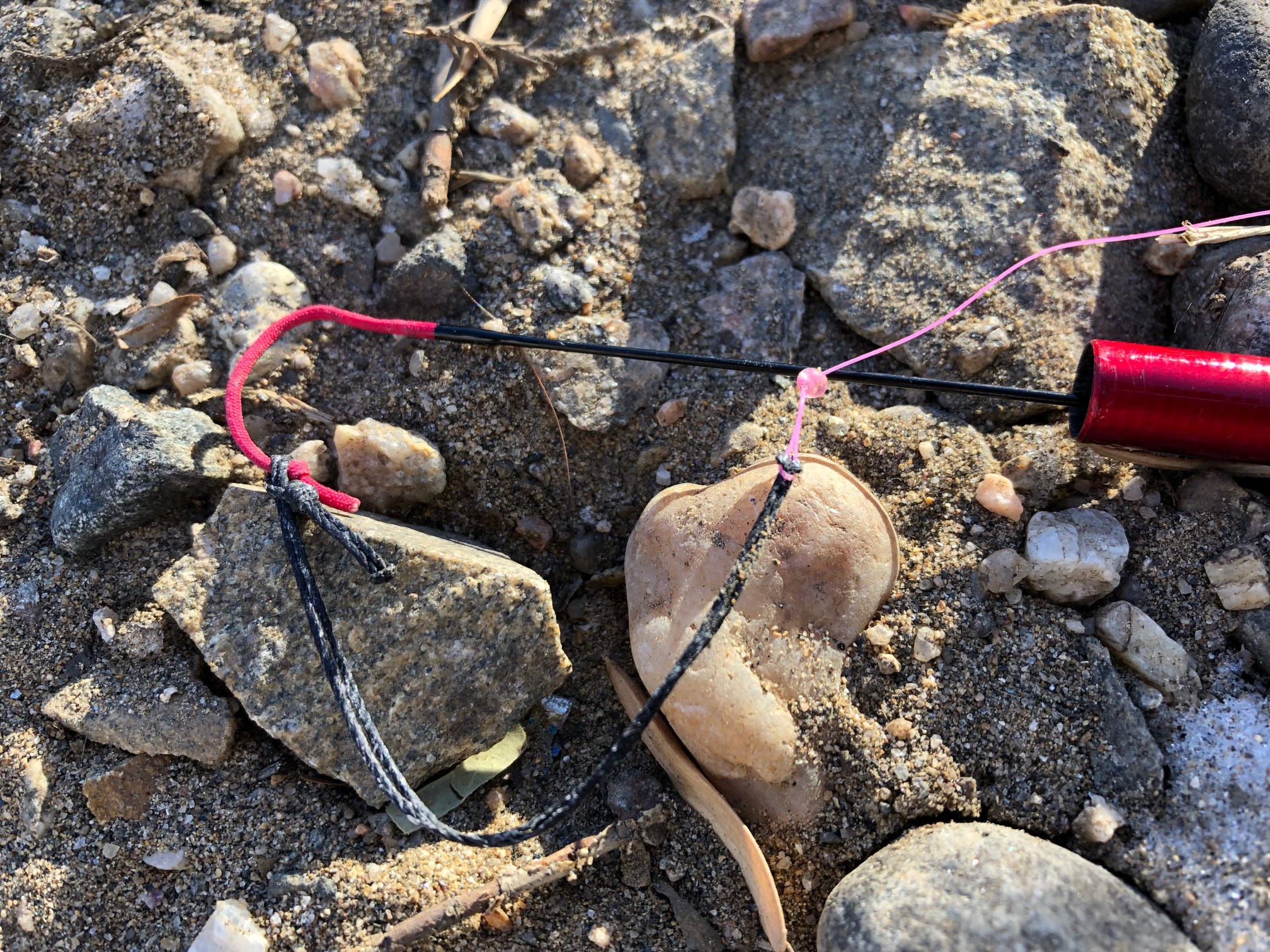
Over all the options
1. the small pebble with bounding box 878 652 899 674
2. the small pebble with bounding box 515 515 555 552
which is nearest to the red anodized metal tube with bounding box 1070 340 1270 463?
the small pebble with bounding box 878 652 899 674

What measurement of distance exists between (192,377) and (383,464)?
679 mm

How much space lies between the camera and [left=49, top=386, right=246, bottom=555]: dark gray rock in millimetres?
2406

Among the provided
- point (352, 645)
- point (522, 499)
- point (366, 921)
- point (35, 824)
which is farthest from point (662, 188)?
point (35, 824)

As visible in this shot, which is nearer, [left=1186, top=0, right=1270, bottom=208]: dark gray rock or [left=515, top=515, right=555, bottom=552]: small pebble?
[left=1186, top=0, right=1270, bottom=208]: dark gray rock

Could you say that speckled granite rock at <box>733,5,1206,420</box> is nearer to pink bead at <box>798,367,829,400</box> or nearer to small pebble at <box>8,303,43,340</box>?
pink bead at <box>798,367,829,400</box>

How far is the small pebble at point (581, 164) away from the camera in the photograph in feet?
9.09

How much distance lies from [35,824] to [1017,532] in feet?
8.99

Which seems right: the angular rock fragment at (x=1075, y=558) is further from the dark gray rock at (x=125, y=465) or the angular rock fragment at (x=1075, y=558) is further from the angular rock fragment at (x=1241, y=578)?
the dark gray rock at (x=125, y=465)

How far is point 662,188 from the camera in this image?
9.18 feet

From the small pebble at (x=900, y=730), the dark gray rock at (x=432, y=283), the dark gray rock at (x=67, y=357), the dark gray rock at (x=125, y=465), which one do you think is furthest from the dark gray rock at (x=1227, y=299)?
the dark gray rock at (x=67, y=357)

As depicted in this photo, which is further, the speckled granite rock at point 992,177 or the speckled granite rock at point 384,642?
the speckled granite rock at point 992,177

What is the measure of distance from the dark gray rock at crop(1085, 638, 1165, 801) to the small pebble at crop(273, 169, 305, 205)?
2.70 meters

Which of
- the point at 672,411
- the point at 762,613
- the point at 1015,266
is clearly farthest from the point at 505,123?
the point at 762,613

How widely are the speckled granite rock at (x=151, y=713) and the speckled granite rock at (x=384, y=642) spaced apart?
0.11 metres
